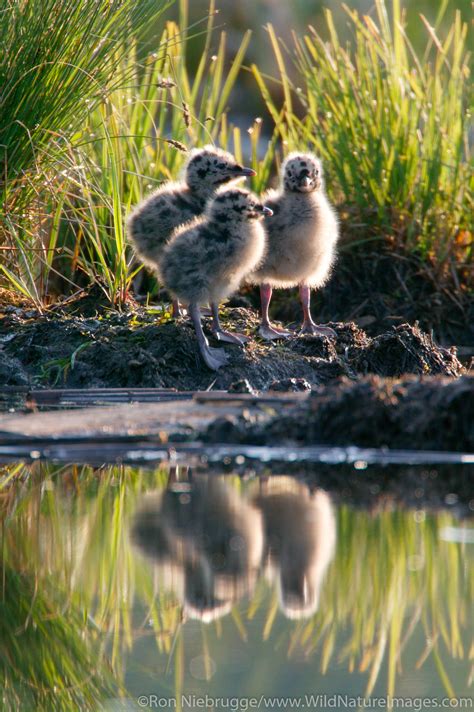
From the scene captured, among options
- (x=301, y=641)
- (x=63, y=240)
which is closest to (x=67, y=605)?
(x=301, y=641)

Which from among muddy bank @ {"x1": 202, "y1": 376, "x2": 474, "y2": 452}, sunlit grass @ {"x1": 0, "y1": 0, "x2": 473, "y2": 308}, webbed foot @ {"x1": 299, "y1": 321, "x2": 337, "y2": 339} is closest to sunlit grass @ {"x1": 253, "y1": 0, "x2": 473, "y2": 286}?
sunlit grass @ {"x1": 0, "y1": 0, "x2": 473, "y2": 308}

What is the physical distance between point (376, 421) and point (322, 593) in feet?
5.23

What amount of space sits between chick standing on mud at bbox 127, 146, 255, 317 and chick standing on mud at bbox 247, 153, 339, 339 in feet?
0.92

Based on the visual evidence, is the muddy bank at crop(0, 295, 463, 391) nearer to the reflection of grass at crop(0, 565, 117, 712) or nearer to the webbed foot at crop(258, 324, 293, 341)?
the webbed foot at crop(258, 324, 293, 341)

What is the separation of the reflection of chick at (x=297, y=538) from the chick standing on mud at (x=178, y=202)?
299 centimetres

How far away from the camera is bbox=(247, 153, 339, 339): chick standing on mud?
673 cm

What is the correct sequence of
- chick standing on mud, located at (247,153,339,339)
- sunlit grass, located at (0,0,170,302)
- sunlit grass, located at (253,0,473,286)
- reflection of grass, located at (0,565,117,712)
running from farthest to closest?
1. sunlit grass, located at (253,0,473,286)
2. chick standing on mud, located at (247,153,339,339)
3. sunlit grass, located at (0,0,170,302)
4. reflection of grass, located at (0,565,117,712)

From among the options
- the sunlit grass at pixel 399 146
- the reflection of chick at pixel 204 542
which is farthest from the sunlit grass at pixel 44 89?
the reflection of chick at pixel 204 542

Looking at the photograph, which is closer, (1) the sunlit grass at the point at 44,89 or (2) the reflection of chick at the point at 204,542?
(2) the reflection of chick at the point at 204,542

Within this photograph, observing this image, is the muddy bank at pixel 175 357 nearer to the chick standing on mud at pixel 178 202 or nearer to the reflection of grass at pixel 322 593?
the chick standing on mud at pixel 178 202

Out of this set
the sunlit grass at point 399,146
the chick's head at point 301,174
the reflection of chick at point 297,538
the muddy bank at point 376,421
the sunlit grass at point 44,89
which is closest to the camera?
the reflection of chick at point 297,538

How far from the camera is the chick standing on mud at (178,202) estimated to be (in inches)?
260

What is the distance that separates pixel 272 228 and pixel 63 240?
2.00 meters

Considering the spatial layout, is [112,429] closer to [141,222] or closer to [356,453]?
[356,453]
